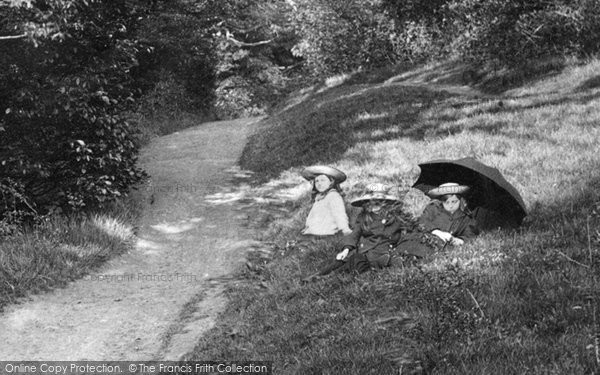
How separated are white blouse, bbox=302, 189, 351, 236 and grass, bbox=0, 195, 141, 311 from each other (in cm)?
366

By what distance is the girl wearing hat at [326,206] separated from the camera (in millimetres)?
8719

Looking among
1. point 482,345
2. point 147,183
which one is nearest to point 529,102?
point 147,183

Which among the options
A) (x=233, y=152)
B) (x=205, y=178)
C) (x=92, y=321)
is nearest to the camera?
(x=92, y=321)

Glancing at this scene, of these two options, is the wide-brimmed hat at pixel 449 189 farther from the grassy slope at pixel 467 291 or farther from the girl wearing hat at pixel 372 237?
the grassy slope at pixel 467 291

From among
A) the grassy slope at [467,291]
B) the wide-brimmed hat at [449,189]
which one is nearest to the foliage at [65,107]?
the grassy slope at [467,291]

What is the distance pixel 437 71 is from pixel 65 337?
68.5ft

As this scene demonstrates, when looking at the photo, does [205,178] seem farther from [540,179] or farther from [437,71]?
[437,71]

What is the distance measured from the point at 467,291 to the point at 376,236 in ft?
6.93

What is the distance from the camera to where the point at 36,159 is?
32.7 feet

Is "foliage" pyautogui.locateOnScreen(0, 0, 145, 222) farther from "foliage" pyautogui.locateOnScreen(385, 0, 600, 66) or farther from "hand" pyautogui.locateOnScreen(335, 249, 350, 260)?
"foliage" pyautogui.locateOnScreen(385, 0, 600, 66)

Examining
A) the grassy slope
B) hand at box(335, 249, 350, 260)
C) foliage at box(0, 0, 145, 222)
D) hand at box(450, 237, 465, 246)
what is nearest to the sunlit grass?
foliage at box(0, 0, 145, 222)

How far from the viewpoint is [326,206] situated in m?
8.86

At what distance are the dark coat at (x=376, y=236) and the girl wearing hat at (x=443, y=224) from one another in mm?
222

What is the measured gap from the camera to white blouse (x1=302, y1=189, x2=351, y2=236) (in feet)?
28.5
